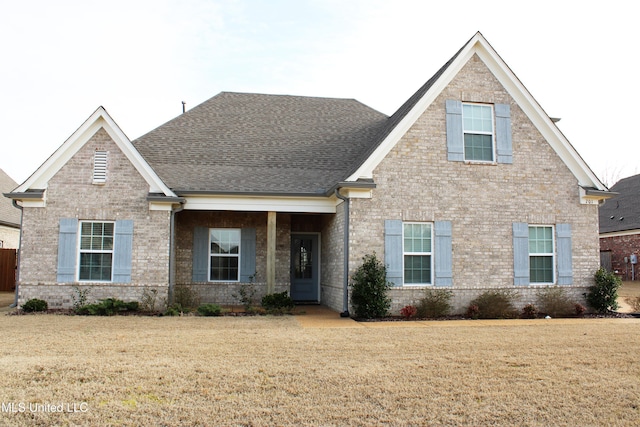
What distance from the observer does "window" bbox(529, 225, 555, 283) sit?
14.4 m

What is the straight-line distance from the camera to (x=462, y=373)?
688 cm

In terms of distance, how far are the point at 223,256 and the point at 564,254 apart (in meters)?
9.52

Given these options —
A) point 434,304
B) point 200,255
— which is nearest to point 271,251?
point 200,255

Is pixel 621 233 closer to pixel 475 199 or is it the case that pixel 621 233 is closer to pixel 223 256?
pixel 475 199

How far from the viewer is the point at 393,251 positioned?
1356cm

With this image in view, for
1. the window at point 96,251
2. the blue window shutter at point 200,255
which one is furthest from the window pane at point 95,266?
the blue window shutter at point 200,255

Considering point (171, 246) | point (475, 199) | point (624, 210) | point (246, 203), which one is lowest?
point (171, 246)

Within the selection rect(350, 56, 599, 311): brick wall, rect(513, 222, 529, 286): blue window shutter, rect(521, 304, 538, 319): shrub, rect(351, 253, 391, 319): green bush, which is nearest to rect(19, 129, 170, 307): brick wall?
rect(351, 253, 391, 319): green bush

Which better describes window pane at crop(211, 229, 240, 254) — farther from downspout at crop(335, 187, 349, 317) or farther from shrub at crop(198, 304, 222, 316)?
downspout at crop(335, 187, 349, 317)

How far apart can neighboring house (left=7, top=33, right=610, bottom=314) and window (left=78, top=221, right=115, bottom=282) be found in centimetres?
→ 3

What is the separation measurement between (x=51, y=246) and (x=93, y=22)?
5.69m

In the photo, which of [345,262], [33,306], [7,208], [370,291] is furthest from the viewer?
[7,208]

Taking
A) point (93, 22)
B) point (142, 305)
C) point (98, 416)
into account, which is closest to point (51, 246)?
point (142, 305)

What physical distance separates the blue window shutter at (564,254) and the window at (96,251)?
39.0 feet
